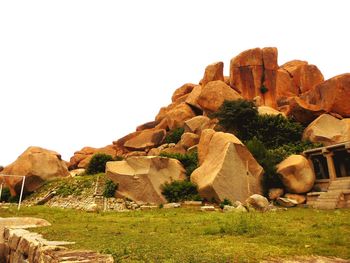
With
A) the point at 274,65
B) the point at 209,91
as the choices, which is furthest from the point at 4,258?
the point at 274,65

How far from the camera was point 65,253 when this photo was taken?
5598mm

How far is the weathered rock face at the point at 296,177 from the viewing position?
72.5 ft

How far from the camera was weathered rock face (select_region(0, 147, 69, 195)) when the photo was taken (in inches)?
→ 1087

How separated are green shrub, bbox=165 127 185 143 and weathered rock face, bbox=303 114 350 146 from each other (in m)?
16.5

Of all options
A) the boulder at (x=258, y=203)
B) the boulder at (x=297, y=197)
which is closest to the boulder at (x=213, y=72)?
the boulder at (x=297, y=197)

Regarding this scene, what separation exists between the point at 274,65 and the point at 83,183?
102 ft

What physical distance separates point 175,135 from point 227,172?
67.4ft

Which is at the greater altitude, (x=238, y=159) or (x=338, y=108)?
(x=338, y=108)

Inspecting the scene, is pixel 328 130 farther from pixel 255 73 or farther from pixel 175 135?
pixel 175 135

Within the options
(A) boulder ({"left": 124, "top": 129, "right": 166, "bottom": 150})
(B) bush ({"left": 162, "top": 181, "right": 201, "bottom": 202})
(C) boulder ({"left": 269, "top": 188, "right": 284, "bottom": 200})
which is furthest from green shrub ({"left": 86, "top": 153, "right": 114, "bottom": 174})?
(C) boulder ({"left": 269, "top": 188, "right": 284, "bottom": 200})

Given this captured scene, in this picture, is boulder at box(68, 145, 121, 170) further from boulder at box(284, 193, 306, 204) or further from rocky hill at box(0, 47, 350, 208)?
boulder at box(284, 193, 306, 204)

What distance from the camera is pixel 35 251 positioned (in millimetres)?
6742

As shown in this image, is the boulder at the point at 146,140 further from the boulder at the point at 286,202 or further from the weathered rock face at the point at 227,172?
the boulder at the point at 286,202

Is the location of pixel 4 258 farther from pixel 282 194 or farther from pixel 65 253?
pixel 282 194
